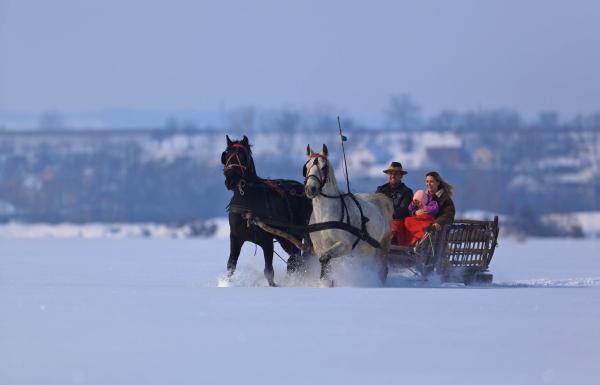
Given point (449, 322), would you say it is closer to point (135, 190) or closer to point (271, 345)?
point (271, 345)

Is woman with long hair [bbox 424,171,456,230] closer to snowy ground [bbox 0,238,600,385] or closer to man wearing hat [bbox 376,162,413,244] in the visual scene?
man wearing hat [bbox 376,162,413,244]

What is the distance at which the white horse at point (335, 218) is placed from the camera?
17.4 meters

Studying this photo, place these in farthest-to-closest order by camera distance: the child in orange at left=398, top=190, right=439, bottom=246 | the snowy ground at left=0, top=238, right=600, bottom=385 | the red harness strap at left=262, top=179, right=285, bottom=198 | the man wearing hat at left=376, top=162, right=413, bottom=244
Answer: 1. the man wearing hat at left=376, top=162, right=413, bottom=244
2. the child in orange at left=398, top=190, right=439, bottom=246
3. the red harness strap at left=262, top=179, right=285, bottom=198
4. the snowy ground at left=0, top=238, right=600, bottom=385

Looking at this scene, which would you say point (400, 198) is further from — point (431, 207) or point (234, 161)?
point (234, 161)

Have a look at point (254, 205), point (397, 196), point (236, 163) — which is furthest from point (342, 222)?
point (397, 196)

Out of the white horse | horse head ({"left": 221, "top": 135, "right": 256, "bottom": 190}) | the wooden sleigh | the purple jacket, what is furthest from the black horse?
the purple jacket

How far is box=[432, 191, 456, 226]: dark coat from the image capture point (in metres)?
18.7

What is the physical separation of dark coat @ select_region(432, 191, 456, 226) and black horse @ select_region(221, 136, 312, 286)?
5.21ft

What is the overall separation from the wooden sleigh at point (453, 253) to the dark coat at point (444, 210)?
0.26 ft

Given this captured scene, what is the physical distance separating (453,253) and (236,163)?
2.87m

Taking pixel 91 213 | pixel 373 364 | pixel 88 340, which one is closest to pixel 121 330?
pixel 88 340

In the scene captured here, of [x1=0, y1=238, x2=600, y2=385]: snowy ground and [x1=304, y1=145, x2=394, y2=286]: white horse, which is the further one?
[x1=304, y1=145, x2=394, y2=286]: white horse

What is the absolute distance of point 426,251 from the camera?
18.6 metres

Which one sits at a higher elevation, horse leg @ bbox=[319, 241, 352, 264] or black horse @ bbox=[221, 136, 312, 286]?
black horse @ bbox=[221, 136, 312, 286]
